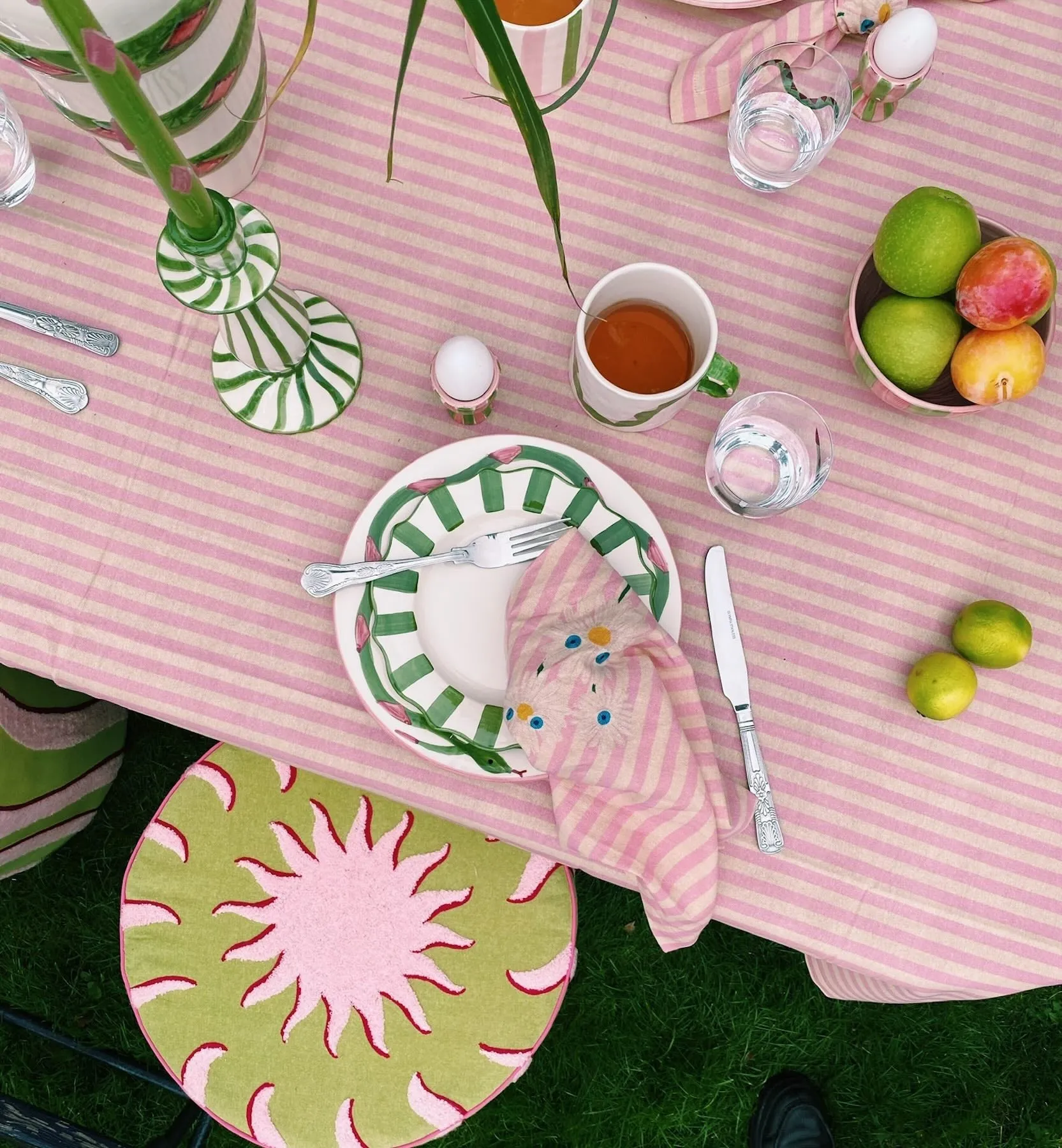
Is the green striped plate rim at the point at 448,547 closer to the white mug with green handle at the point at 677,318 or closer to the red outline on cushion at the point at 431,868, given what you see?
the white mug with green handle at the point at 677,318

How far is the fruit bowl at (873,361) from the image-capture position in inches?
28.6

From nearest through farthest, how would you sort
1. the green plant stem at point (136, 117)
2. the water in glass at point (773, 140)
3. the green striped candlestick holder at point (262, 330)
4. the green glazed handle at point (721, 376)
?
the green plant stem at point (136, 117)
the green striped candlestick holder at point (262, 330)
the green glazed handle at point (721, 376)
the water in glass at point (773, 140)

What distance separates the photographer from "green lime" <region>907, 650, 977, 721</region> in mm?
738

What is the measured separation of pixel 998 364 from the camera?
689 millimetres

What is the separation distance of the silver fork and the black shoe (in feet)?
3.78

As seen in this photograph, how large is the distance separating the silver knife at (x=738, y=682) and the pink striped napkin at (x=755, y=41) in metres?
0.40

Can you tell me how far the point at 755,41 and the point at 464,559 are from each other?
0.53 meters

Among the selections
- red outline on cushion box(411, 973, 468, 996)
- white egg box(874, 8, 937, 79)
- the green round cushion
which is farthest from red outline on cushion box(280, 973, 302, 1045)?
white egg box(874, 8, 937, 79)

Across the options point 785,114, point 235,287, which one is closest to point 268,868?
point 235,287

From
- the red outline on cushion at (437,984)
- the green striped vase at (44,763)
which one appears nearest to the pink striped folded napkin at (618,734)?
the red outline on cushion at (437,984)

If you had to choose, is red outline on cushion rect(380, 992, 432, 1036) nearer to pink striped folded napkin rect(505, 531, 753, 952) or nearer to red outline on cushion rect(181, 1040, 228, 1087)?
red outline on cushion rect(181, 1040, 228, 1087)

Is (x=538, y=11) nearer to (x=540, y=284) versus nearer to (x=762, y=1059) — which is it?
(x=540, y=284)

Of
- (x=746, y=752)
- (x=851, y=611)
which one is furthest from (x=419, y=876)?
(x=851, y=611)

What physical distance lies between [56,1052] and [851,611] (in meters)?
1.43
